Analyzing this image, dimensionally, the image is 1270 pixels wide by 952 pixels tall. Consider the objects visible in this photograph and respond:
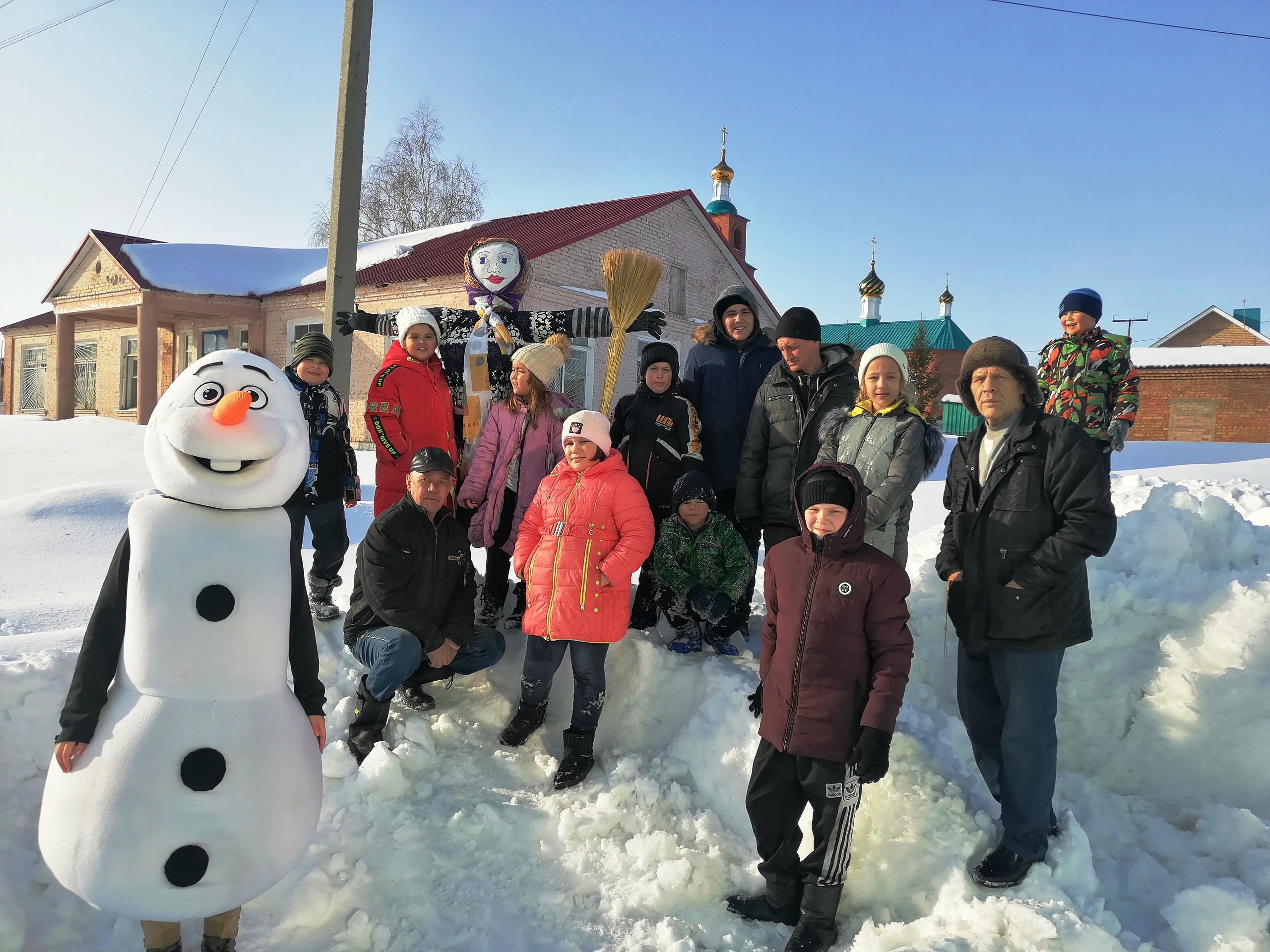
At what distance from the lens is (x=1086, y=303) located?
440cm

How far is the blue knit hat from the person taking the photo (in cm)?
441

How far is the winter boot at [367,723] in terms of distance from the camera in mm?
3107

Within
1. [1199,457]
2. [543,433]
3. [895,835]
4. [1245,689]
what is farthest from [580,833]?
[1199,457]

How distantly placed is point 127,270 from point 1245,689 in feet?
59.3

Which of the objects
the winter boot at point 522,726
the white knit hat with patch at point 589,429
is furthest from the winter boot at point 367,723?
the white knit hat with patch at point 589,429

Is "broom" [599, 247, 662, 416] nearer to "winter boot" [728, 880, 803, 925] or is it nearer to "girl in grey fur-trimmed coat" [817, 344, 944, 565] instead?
"girl in grey fur-trimmed coat" [817, 344, 944, 565]

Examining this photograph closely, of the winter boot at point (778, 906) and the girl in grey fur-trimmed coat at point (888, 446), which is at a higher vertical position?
the girl in grey fur-trimmed coat at point (888, 446)

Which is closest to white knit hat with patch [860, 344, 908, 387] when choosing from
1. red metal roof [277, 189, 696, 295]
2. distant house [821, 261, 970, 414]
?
red metal roof [277, 189, 696, 295]

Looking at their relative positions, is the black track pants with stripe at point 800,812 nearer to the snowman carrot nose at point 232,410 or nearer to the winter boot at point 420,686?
the winter boot at point 420,686

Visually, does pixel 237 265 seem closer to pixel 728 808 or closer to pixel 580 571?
pixel 580 571

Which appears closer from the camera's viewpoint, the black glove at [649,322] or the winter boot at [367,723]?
the winter boot at [367,723]

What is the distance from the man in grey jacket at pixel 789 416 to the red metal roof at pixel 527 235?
33.8ft

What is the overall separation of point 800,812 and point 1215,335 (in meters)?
43.3

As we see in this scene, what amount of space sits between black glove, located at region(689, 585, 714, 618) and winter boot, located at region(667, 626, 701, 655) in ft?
0.54
